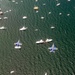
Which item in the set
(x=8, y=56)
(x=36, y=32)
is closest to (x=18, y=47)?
(x=8, y=56)

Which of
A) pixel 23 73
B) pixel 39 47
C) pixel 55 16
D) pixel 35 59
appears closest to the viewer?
pixel 23 73

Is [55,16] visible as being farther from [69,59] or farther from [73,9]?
[69,59]

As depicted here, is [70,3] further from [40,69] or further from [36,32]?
[40,69]

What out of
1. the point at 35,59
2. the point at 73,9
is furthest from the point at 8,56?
the point at 73,9

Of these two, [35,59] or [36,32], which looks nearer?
[35,59]

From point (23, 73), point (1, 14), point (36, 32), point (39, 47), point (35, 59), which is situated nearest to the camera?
point (23, 73)

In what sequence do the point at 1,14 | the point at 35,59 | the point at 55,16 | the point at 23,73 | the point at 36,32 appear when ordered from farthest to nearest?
the point at 1,14 < the point at 55,16 < the point at 36,32 < the point at 35,59 < the point at 23,73
